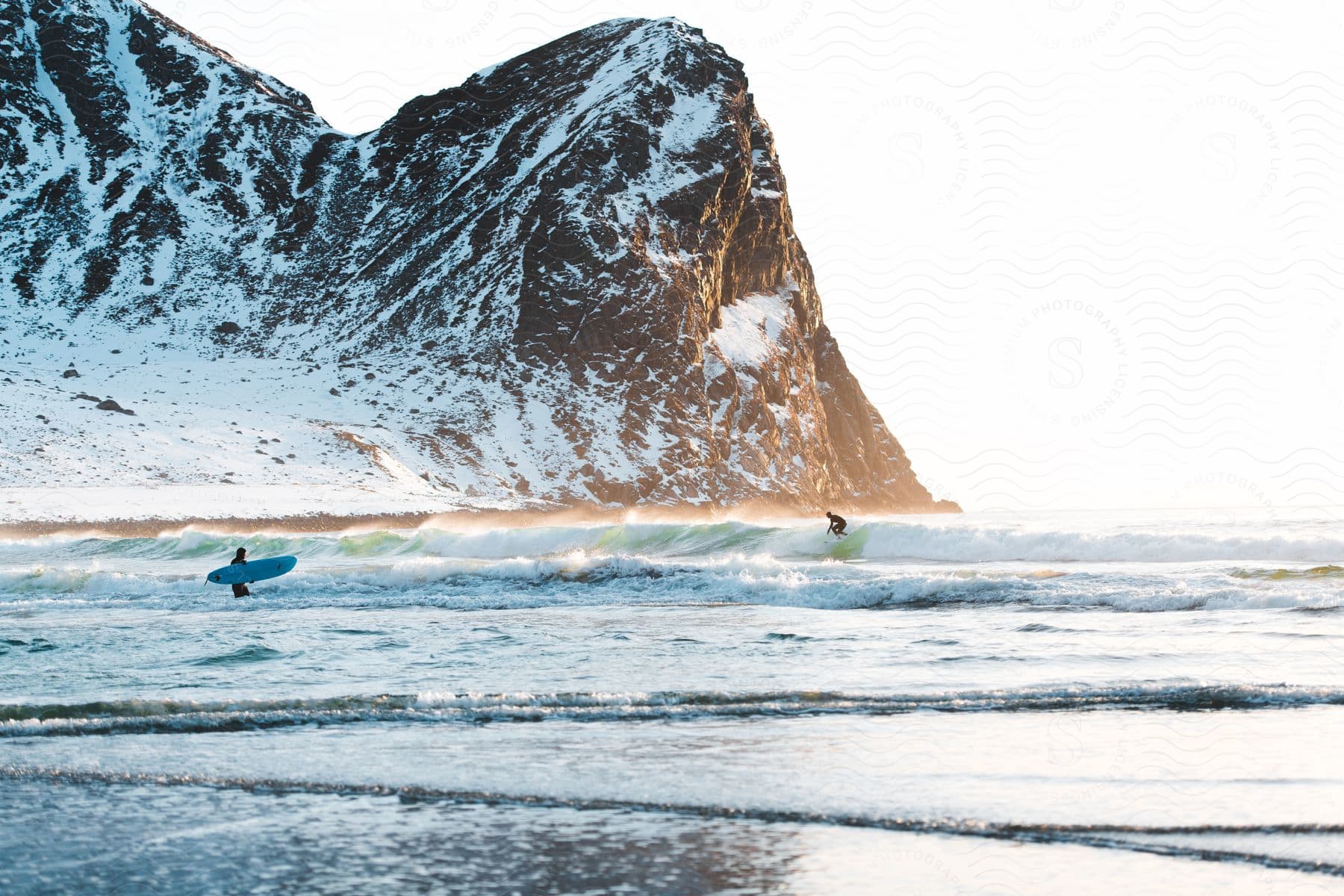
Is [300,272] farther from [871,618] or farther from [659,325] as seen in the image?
[871,618]

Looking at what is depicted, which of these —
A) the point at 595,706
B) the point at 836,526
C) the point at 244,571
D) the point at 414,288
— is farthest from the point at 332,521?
the point at 414,288

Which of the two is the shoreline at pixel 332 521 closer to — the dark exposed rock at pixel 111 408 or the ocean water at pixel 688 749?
the dark exposed rock at pixel 111 408


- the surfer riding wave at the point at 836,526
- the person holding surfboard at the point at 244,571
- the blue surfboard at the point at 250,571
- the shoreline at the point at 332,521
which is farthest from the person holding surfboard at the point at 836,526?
the shoreline at the point at 332,521

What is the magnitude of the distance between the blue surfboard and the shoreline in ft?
86.8

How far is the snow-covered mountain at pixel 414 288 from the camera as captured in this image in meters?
88.2

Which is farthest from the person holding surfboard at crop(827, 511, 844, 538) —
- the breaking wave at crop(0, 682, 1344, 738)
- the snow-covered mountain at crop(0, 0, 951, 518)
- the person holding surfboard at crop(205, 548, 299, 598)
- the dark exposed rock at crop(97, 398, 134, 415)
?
the dark exposed rock at crop(97, 398, 134, 415)

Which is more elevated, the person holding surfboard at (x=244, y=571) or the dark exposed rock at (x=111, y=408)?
the dark exposed rock at (x=111, y=408)

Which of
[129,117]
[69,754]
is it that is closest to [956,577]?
[69,754]

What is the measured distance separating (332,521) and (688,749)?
56.5 metres

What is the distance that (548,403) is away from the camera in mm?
104938

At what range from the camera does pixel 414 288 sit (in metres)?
122

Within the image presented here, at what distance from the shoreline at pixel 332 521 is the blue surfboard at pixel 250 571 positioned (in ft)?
86.8

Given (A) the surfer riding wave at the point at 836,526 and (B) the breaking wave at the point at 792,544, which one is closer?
(B) the breaking wave at the point at 792,544

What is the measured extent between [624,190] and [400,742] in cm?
11521
